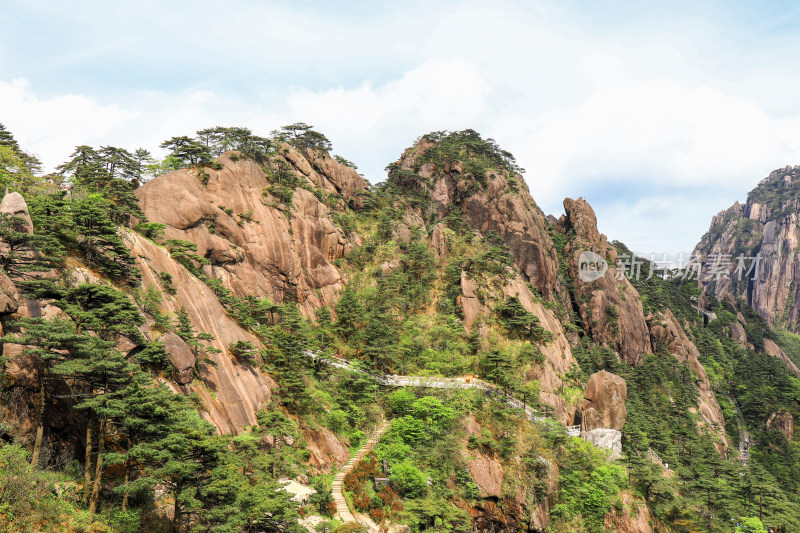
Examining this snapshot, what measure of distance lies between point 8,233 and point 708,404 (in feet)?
314

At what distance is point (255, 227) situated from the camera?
50375 mm

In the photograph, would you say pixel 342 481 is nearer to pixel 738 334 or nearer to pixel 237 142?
pixel 237 142

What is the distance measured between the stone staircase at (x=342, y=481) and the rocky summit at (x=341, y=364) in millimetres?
235

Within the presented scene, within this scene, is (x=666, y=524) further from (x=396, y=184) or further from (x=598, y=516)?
(x=396, y=184)

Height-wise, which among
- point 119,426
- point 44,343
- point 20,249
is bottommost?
point 119,426

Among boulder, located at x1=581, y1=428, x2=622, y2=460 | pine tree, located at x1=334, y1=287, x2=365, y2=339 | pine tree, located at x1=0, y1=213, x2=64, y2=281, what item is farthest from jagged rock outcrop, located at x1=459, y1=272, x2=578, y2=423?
pine tree, located at x1=0, y1=213, x2=64, y2=281

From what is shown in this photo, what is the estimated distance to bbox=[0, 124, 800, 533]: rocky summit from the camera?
21344 millimetres

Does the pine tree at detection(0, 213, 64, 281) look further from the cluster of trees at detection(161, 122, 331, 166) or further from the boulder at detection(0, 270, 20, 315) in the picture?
the cluster of trees at detection(161, 122, 331, 166)

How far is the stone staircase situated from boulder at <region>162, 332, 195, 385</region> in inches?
491

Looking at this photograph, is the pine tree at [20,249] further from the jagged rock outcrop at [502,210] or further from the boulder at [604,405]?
the jagged rock outcrop at [502,210]

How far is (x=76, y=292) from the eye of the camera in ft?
71.5

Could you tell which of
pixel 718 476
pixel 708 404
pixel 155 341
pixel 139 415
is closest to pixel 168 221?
pixel 155 341

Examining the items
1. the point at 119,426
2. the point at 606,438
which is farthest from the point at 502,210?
the point at 119,426

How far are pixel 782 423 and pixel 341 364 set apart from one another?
80337mm
